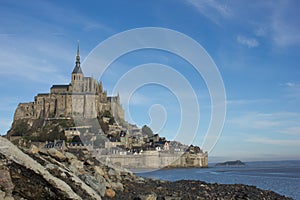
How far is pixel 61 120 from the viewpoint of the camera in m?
104

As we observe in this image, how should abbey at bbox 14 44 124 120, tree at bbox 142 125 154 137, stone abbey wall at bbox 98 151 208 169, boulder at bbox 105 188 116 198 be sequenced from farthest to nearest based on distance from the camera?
tree at bbox 142 125 154 137
abbey at bbox 14 44 124 120
stone abbey wall at bbox 98 151 208 169
boulder at bbox 105 188 116 198

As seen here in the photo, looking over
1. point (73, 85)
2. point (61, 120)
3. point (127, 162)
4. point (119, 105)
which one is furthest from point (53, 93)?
point (127, 162)

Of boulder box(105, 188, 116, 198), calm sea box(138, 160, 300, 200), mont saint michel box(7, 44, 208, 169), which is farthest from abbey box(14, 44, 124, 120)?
boulder box(105, 188, 116, 198)

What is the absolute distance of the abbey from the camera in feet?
363

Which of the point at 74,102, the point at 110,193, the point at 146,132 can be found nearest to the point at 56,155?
the point at 110,193

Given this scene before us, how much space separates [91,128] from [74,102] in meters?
19.2

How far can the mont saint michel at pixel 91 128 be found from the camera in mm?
83625

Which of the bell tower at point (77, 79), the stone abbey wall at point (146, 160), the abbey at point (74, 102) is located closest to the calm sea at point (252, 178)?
the stone abbey wall at point (146, 160)

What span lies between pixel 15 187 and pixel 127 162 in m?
71.2

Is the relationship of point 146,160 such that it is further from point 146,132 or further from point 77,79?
point 77,79

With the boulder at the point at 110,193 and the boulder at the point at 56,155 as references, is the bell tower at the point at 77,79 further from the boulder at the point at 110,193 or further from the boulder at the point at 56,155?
the boulder at the point at 110,193

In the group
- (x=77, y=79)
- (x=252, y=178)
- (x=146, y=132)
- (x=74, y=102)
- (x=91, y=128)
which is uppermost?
(x=77, y=79)

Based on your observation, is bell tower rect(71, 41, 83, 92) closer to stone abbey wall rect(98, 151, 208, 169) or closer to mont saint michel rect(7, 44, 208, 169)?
mont saint michel rect(7, 44, 208, 169)

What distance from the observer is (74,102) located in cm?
11331
